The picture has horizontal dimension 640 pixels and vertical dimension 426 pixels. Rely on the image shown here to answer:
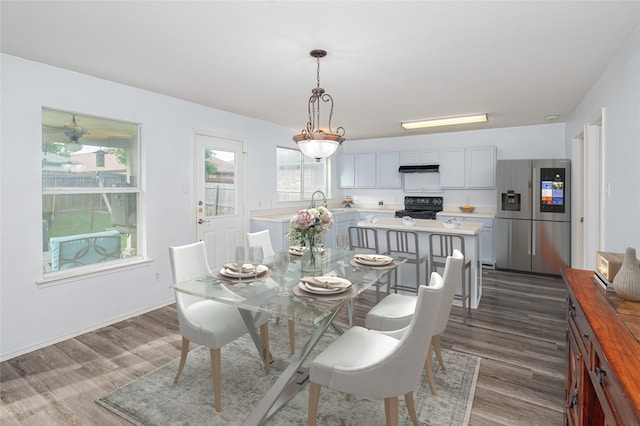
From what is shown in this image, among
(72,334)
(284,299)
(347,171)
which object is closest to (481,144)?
(347,171)

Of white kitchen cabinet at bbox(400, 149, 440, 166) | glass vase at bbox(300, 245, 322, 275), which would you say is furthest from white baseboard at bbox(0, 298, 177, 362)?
white kitchen cabinet at bbox(400, 149, 440, 166)

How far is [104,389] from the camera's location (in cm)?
230

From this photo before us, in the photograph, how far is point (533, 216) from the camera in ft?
17.2

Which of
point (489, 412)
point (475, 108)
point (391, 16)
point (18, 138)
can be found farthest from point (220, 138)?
point (489, 412)

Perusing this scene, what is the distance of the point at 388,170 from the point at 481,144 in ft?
5.59

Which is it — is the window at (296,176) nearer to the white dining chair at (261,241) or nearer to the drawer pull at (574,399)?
the white dining chair at (261,241)

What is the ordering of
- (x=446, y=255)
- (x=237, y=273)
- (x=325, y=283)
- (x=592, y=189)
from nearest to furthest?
(x=325, y=283) < (x=237, y=273) < (x=446, y=255) < (x=592, y=189)

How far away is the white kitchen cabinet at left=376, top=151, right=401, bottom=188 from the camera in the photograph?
22.1 ft

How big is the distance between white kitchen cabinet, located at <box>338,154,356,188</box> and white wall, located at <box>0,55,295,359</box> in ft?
10.5

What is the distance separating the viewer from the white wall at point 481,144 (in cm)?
565

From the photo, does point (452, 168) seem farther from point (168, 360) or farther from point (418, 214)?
point (168, 360)

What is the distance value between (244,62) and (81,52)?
1.24m

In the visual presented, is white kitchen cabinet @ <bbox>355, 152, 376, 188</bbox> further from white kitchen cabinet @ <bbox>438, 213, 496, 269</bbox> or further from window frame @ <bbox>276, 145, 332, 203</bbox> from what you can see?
white kitchen cabinet @ <bbox>438, 213, 496, 269</bbox>

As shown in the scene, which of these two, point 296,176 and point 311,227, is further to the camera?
point 296,176
